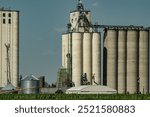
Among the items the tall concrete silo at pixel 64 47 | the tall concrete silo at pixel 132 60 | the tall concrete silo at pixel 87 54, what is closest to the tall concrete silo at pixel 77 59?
the tall concrete silo at pixel 87 54

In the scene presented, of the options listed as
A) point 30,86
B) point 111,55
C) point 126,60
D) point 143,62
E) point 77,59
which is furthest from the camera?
point 143,62

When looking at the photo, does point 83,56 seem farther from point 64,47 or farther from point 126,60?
point 126,60

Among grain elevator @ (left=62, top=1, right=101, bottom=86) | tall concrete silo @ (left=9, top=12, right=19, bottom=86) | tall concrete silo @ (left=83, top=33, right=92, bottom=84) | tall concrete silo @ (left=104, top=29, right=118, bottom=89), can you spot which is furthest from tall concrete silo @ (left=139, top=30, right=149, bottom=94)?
tall concrete silo @ (left=9, top=12, right=19, bottom=86)

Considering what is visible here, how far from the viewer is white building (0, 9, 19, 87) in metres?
150

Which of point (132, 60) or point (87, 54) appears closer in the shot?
point (87, 54)

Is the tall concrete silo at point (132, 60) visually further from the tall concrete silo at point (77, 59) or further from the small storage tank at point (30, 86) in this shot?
the small storage tank at point (30, 86)

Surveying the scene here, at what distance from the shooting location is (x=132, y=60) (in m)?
146

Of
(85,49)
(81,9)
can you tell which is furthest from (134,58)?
(81,9)

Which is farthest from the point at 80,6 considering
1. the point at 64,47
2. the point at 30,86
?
the point at 30,86

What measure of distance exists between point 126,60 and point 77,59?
55.6 feet

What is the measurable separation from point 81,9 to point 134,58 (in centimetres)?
2657

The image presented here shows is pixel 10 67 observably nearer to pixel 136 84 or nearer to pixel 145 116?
pixel 136 84

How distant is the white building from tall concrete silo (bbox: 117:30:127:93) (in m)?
35.3

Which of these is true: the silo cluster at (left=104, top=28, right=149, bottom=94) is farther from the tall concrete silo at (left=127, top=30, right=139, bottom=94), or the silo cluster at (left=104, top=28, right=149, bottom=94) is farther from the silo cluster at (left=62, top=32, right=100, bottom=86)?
the silo cluster at (left=62, top=32, right=100, bottom=86)
